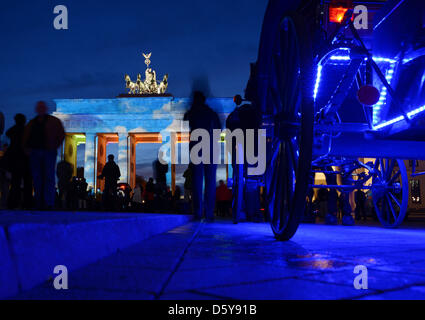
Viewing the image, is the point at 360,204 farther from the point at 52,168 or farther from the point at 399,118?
the point at 399,118

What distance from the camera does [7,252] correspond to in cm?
136

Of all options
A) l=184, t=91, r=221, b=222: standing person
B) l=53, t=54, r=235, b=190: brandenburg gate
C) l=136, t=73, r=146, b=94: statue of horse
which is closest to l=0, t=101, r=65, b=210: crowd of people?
l=184, t=91, r=221, b=222: standing person

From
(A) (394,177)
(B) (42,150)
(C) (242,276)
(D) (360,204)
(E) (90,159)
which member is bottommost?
(D) (360,204)

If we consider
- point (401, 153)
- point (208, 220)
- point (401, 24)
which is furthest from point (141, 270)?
point (208, 220)

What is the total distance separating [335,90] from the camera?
3.53 meters

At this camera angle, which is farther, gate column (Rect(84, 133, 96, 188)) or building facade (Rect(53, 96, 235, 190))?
gate column (Rect(84, 133, 96, 188))

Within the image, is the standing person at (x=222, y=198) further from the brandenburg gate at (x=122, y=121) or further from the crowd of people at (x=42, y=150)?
the brandenburg gate at (x=122, y=121)

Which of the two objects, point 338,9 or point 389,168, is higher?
point 338,9

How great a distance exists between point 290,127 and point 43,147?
4.78m

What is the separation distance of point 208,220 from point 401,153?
15.9 ft

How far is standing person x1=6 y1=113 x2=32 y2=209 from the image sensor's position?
309 inches

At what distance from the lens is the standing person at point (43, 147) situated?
6.86 metres

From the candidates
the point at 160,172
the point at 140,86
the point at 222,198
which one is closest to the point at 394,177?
the point at 160,172

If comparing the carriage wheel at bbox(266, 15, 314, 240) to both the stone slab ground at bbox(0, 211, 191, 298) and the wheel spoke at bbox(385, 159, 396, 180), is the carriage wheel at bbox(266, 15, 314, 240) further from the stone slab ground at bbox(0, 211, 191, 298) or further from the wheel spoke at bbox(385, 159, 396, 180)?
the wheel spoke at bbox(385, 159, 396, 180)
